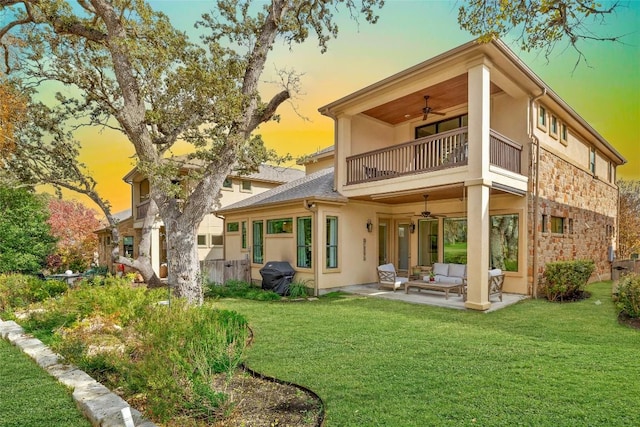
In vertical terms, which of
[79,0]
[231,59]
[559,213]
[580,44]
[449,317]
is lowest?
[449,317]

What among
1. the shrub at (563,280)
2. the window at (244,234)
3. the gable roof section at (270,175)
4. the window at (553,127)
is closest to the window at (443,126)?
the window at (553,127)

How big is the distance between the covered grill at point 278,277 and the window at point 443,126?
263 inches

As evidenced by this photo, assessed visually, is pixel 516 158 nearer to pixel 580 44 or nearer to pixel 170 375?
pixel 580 44

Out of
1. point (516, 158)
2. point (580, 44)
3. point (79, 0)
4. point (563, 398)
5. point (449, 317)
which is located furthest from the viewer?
point (516, 158)

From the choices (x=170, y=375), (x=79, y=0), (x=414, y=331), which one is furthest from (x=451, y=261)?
(x=79, y=0)

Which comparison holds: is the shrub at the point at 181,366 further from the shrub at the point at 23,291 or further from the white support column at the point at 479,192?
the shrub at the point at 23,291

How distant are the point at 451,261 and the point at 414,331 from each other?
232 inches

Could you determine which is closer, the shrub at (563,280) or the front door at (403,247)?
the shrub at (563,280)

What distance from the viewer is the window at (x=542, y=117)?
34.3 feet

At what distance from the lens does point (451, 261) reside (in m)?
11.6

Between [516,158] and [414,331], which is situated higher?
[516,158]

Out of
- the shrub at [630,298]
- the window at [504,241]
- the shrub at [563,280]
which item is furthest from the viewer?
the window at [504,241]

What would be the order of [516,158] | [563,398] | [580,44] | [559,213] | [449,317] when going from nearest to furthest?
[563,398] → [580,44] → [449,317] → [516,158] → [559,213]

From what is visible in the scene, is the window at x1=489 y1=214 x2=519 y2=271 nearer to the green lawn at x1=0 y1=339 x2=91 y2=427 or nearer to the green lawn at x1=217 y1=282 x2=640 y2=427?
the green lawn at x1=217 y1=282 x2=640 y2=427
